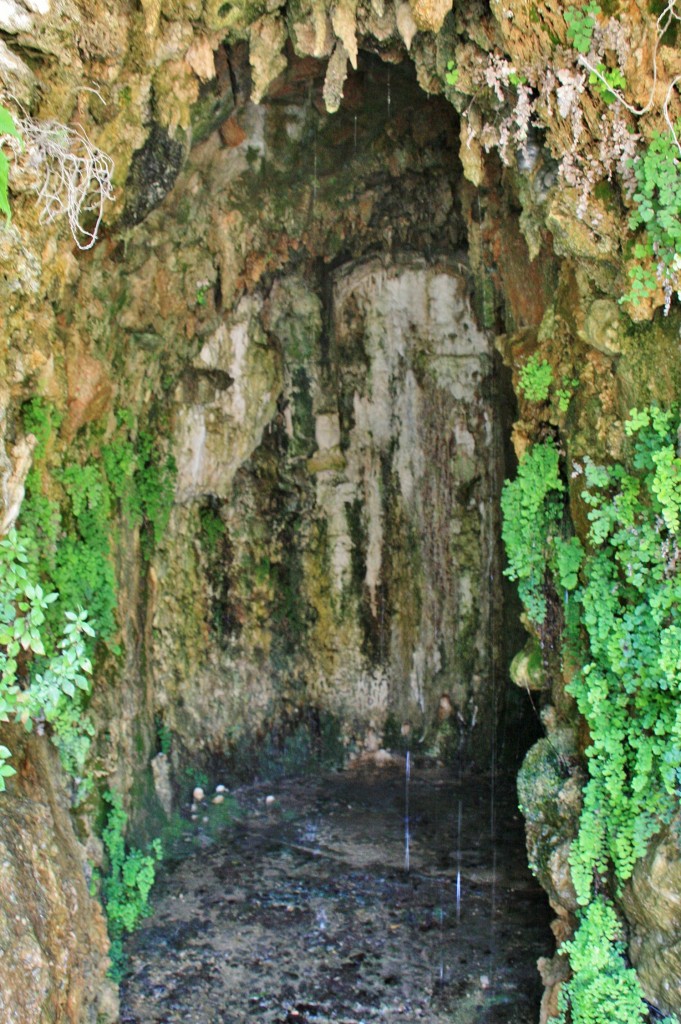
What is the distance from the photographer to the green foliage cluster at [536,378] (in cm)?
458

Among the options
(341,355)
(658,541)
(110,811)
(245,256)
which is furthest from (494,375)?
(110,811)

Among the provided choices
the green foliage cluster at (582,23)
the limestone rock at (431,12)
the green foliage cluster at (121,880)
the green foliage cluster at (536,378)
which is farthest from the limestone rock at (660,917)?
the limestone rock at (431,12)

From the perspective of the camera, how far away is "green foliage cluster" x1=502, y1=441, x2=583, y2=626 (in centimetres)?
458

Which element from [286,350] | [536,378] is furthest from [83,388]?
[286,350]

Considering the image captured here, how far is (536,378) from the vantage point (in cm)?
460

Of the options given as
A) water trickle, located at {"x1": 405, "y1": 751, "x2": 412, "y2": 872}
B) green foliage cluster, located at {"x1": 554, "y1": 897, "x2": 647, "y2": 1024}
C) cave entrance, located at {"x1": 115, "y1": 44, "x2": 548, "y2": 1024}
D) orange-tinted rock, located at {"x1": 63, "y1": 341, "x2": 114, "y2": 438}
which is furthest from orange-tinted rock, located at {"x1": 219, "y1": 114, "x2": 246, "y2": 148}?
water trickle, located at {"x1": 405, "y1": 751, "x2": 412, "y2": 872}

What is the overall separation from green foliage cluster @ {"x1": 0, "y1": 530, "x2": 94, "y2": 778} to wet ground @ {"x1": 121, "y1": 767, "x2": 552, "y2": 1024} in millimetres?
1468

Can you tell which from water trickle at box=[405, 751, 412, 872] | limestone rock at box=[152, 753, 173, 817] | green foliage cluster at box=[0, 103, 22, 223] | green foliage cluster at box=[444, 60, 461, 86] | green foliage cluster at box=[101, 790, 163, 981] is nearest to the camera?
green foliage cluster at box=[0, 103, 22, 223]

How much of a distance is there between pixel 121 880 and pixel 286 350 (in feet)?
14.3

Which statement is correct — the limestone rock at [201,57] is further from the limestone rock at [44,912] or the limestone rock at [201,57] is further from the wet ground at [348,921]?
the wet ground at [348,921]

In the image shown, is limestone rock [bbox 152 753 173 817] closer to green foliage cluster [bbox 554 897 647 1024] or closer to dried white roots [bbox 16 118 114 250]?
green foliage cluster [bbox 554 897 647 1024]

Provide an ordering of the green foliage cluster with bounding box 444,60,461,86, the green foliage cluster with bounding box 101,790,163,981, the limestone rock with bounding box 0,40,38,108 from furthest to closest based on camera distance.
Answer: the green foliage cluster with bounding box 101,790,163,981, the green foliage cluster with bounding box 444,60,461,86, the limestone rock with bounding box 0,40,38,108

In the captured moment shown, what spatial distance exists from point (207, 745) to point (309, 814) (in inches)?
41.6

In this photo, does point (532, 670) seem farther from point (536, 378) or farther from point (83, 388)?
point (83, 388)
